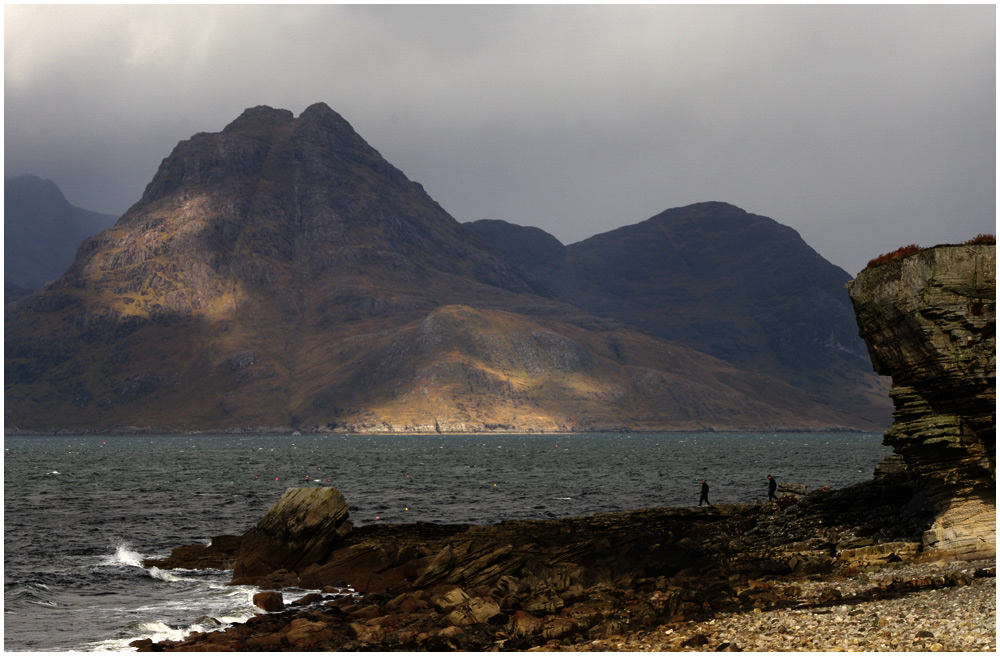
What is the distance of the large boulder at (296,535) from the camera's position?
41688 mm

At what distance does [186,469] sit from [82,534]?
224 feet

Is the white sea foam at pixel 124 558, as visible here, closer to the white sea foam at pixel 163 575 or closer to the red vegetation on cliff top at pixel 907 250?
the white sea foam at pixel 163 575

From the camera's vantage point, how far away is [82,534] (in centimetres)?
5547

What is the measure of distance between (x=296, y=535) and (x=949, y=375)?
28.8 m

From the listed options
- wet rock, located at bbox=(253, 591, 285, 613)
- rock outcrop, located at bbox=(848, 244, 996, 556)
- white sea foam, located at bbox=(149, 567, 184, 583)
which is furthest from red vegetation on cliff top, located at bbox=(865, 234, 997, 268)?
white sea foam, located at bbox=(149, 567, 184, 583)

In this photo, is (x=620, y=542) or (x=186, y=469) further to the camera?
(x=186, y=469)

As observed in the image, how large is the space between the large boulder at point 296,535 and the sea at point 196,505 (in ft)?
5.90

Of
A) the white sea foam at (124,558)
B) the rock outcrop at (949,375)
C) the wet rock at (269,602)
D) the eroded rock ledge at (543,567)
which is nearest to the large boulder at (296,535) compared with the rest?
the eroded rock ledge at (543,567)

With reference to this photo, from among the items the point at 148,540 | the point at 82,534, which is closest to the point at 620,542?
the point at 148,540

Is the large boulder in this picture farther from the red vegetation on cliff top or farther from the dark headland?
the red vegetation on cliff top

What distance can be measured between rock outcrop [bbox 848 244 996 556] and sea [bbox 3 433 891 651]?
24995 mm

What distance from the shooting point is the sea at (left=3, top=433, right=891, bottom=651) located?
34.2m

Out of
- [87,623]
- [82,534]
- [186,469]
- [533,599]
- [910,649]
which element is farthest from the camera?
[186,469]

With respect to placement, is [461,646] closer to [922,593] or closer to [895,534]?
[922,593]
